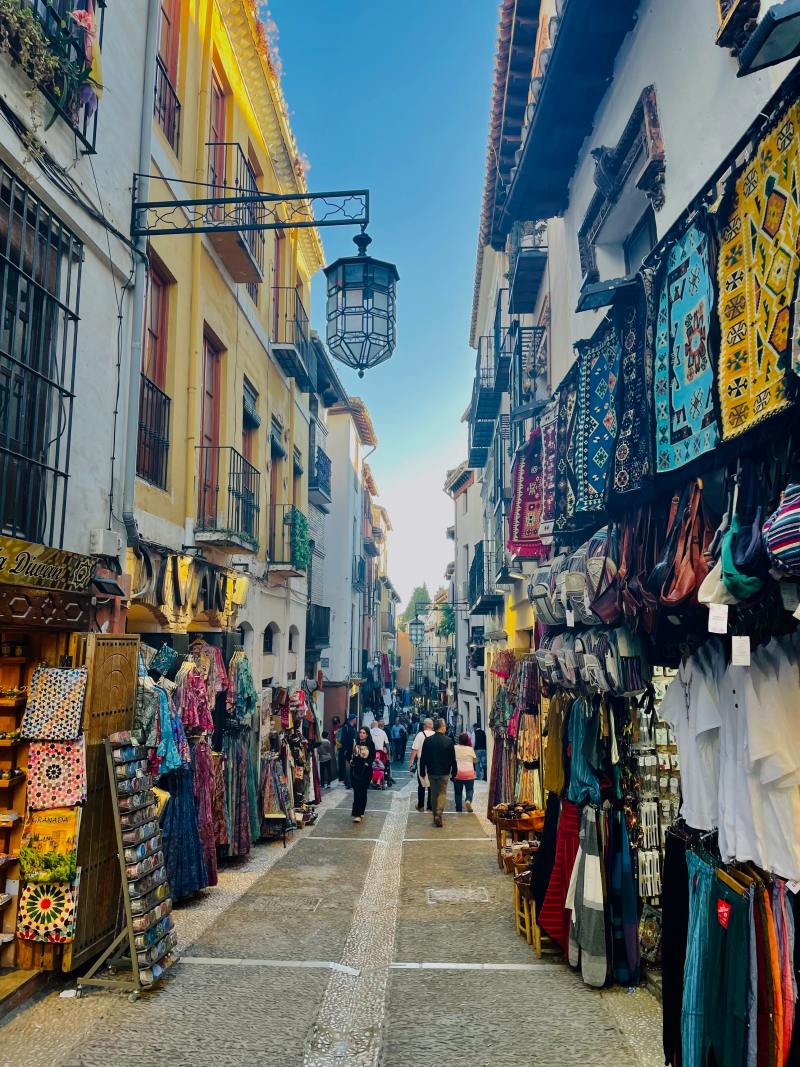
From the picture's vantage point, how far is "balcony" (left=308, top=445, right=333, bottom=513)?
1962 centimetres

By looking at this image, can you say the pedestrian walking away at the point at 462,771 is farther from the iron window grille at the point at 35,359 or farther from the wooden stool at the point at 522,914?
the iron window grille at the point at 35,359

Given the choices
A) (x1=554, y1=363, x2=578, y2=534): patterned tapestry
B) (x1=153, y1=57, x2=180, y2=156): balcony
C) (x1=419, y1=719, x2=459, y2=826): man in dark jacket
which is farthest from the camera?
(x1=419, y1=719, x2=459, y2=826): man in dark jacket

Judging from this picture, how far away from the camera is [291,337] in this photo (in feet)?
49.0

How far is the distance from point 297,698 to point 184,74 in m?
8.73

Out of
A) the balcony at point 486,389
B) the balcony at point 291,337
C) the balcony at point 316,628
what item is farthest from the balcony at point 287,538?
the balcony at point 486,389

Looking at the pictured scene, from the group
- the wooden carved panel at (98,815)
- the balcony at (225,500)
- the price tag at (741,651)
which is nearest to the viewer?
the price tag at (741,651)

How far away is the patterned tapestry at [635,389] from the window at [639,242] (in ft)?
7.60

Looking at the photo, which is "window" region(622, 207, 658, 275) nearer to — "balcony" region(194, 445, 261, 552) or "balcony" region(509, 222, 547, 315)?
"balcony" region(509, 222, 547, 315)

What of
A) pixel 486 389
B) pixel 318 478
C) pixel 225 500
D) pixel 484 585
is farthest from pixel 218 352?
pixel 484 585

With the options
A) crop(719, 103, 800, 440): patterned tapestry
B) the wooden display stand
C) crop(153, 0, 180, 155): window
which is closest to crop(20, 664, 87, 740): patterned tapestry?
the wooden display stand

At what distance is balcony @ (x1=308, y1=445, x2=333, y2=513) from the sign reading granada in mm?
13541

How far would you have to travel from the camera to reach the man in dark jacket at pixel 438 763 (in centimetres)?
1198

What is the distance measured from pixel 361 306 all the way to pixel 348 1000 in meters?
5.29

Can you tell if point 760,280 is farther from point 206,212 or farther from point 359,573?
point 359,573
